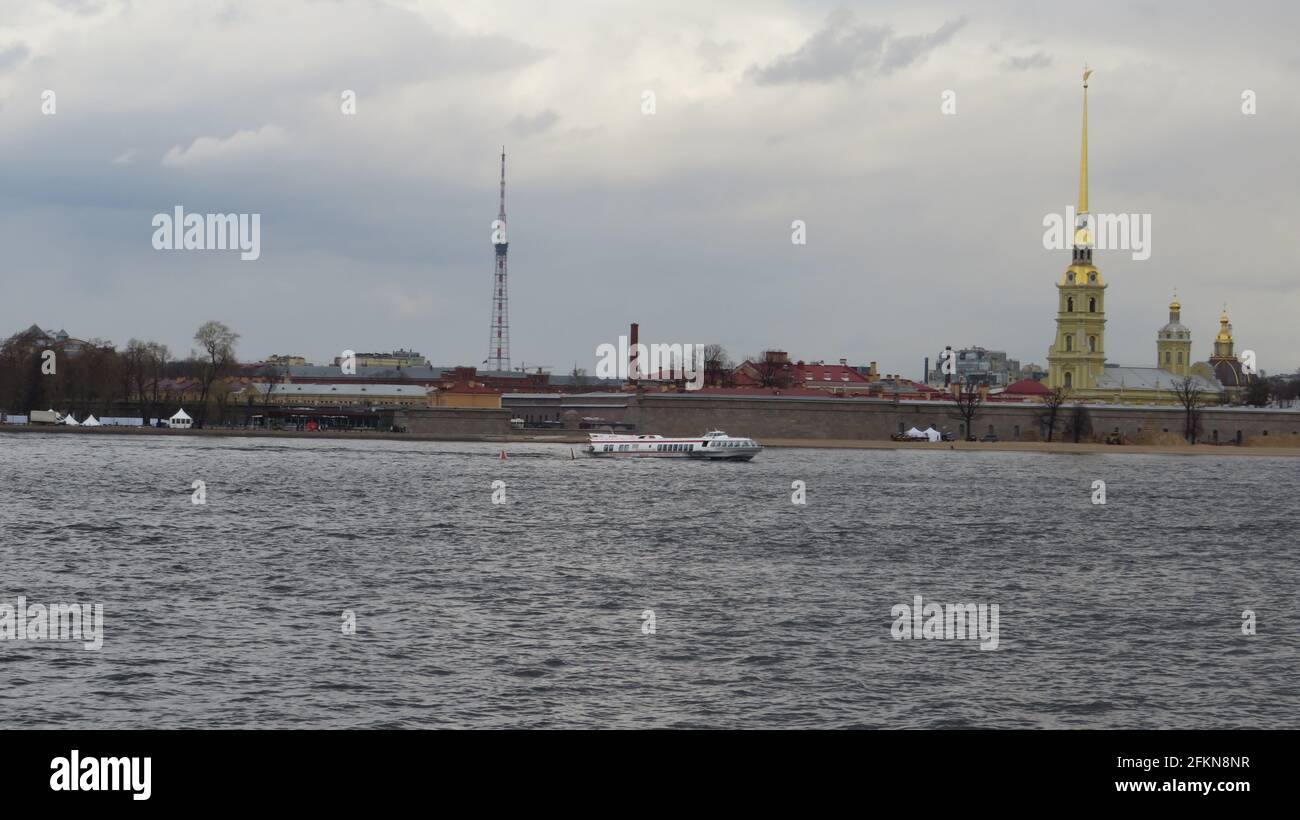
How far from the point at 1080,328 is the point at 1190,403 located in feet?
45.4

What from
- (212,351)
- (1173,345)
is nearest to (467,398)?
(212,351)

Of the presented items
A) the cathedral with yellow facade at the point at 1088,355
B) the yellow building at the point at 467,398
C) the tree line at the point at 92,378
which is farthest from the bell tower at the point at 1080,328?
the tree line at the point at 92,378

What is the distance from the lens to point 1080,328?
416 ft

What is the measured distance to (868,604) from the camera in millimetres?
23766

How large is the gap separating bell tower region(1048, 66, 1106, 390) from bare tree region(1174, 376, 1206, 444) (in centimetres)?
683

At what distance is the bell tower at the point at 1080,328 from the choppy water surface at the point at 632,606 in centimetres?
7561

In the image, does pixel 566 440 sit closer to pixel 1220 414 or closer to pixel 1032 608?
pixel 1220 414

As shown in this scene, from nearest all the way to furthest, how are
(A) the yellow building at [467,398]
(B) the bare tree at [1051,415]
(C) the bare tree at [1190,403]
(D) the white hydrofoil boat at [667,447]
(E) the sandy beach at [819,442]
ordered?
(D) the white hydrofoil boat at [667,447], (E) the sandy beach at [819,442], (B) the bare tree at [1051,415], (C) the bare tree at [1190,403], (A) the yellow building at [467,398]

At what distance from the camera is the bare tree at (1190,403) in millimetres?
113312

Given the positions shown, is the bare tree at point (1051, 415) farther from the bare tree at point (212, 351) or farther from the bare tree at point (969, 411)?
the bare tree at point (212, 351)

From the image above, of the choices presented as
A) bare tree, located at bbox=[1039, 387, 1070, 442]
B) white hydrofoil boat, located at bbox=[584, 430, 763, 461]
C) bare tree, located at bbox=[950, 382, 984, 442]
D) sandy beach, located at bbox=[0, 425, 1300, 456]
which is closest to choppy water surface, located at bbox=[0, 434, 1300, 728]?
white hydrofoil boat, located at bbox=[584, 430, 763, 461]

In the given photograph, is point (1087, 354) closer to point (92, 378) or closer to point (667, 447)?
point (667, 447)
